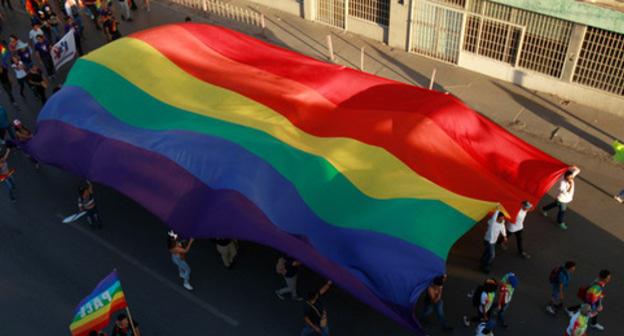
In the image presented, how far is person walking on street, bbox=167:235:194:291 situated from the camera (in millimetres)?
11664

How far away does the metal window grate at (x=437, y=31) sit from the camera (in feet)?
59.9

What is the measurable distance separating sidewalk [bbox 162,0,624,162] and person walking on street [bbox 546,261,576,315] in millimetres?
5293

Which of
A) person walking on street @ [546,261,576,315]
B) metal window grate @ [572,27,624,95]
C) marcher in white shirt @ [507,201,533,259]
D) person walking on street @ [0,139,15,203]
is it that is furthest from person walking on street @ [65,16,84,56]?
person walking on street @ [546,261,576,315]

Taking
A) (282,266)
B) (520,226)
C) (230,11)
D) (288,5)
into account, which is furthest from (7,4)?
(520,226)

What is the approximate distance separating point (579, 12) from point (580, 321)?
882 centimetres

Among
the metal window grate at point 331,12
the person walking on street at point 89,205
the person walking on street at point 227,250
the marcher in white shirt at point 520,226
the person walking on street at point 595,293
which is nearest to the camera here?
the person walking on street at point 595,293

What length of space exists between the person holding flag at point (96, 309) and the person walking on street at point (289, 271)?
9.34 feet

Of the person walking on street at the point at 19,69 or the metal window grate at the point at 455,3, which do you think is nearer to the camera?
the person walking on street at the point at 19,69

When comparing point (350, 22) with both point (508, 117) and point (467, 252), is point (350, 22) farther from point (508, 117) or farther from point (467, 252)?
point (467, 252)

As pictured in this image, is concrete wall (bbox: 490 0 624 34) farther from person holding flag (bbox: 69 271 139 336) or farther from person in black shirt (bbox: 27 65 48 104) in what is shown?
person in black shirt (bbox: 27 65 48 104)

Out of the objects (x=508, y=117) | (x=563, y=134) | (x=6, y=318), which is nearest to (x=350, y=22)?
(x=508, y=117)

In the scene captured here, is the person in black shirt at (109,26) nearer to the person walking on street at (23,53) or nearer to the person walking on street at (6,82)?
the person walking on street at (23,53)

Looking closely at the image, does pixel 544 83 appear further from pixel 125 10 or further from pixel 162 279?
pixel 125 10

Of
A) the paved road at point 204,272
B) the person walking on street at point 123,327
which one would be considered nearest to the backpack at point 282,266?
the paved road at point 204,272
